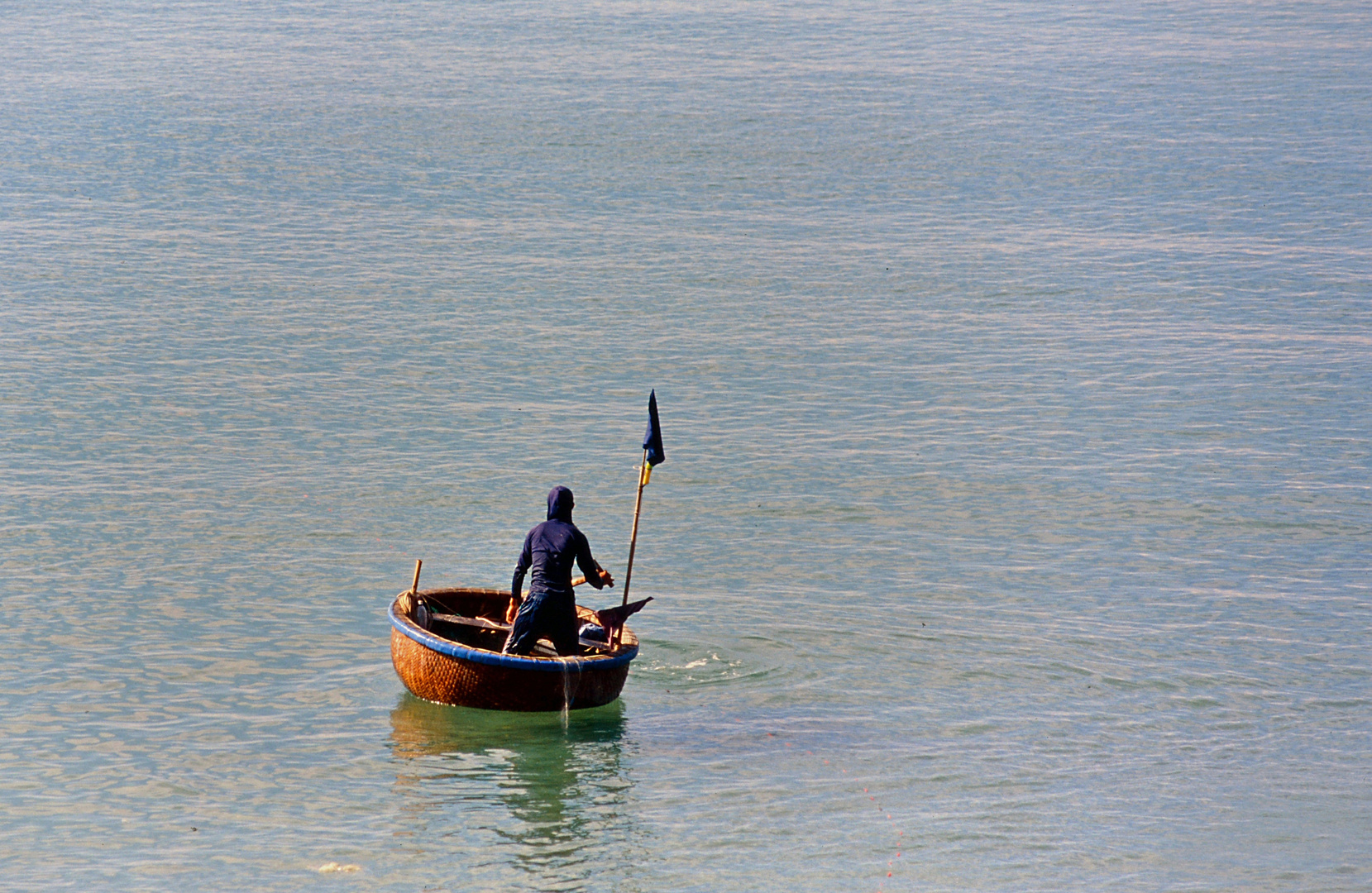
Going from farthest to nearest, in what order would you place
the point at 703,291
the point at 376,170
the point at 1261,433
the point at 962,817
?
the point at 376,170, the point at 703,291, the point at 1261,433, the point at 962,817

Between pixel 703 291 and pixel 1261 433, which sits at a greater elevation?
pixel 703 291

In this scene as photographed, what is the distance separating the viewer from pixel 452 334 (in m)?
27.4

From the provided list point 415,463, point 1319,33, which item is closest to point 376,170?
point 415,463

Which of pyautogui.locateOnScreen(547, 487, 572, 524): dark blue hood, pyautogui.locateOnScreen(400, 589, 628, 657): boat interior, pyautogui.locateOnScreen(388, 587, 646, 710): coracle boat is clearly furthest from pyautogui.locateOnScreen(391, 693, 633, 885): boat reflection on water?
pyautogui.locateOnScreen(547, 487, 572, 524): dark blue hood

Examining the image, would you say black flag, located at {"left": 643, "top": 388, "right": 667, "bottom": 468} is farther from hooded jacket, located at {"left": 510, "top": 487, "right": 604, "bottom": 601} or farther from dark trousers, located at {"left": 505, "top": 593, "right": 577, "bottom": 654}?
dark trousers, located at {"left": 505, "top": 593, "right": 577, "bottom": 654}

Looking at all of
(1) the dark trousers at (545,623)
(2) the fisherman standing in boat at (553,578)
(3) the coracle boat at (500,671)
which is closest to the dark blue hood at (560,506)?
(2) the fisherman standing in boat at (553,578)

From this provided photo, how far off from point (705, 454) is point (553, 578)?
8998mm

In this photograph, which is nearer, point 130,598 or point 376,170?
point 130,598

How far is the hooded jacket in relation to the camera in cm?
1342

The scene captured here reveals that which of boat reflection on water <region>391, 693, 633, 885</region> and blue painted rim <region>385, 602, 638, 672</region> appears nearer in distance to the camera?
boat reflection on water <region>391, 693, 633, 885</region>

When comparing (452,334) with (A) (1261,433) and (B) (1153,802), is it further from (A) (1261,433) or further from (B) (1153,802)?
(B) (1153,802)

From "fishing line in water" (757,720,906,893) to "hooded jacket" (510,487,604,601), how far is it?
81.2 inches

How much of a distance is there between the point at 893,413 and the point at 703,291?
682 cm

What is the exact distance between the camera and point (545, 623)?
44.4ft
